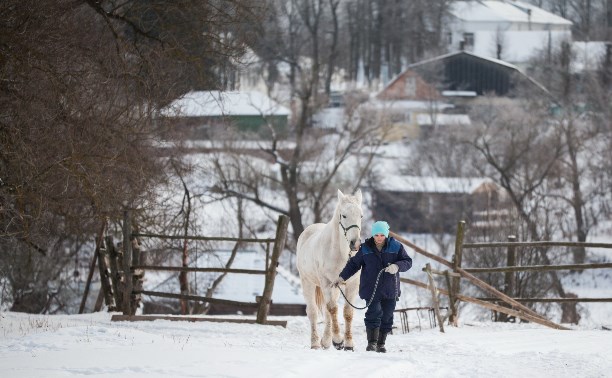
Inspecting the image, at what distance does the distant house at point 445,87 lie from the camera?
260 ft

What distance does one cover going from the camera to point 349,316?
1234cm

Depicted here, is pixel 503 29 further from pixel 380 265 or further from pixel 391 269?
pixel 391 269

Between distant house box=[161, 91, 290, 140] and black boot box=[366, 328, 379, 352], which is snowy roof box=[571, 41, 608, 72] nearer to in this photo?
distant house box=[161, 91, 290, 140]

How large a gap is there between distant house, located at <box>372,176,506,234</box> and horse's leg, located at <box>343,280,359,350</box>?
4342 cm

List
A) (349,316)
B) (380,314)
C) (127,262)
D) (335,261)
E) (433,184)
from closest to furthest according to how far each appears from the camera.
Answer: (380,314), (349,316), (335,261), (127,262), (433,184)

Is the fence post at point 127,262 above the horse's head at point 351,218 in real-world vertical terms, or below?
below

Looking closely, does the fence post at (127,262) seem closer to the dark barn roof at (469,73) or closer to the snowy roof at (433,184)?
the snowy roof at (433,184)

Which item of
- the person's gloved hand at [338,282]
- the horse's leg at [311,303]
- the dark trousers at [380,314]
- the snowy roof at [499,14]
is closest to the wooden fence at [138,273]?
the horse's leg at [311,303]

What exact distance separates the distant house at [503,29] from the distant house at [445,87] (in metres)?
9.97

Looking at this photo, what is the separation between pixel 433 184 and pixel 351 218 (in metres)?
49.7

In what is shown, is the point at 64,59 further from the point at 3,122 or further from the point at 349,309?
the point at 349,309

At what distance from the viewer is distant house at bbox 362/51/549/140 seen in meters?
79.3

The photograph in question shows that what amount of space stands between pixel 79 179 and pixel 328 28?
271 ft

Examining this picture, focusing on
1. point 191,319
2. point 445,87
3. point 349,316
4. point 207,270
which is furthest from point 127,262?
point 445,87
